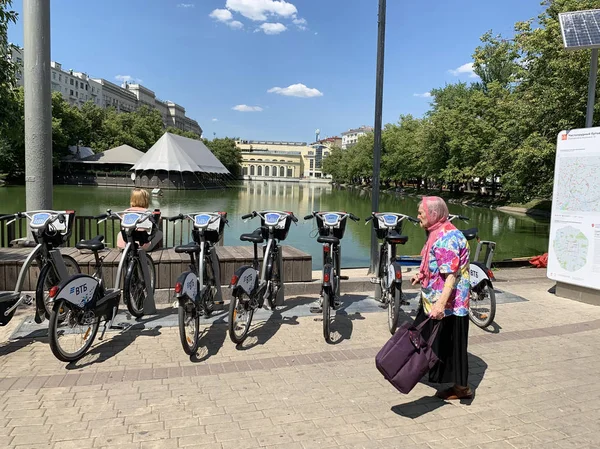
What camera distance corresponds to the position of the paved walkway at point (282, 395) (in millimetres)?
3053

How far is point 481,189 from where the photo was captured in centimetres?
4753

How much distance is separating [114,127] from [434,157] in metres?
48.6

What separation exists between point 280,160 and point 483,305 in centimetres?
15345

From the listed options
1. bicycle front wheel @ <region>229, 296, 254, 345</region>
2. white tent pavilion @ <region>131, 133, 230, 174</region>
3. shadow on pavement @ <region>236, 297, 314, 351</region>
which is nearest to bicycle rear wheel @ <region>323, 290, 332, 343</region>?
shadow on pavement @ <region>236, 297, 314, 351</region>

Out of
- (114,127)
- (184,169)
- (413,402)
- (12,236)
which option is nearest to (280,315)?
(413,402)

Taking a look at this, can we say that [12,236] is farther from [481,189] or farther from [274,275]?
[481,189]

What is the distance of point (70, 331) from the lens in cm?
423

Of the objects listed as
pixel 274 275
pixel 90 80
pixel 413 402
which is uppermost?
pixel 90 80

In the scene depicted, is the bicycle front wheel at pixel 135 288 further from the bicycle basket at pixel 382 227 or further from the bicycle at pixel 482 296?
the bicycle at pixel 482 296

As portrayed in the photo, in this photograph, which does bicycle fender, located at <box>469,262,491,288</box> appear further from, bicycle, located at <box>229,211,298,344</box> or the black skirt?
bicycle, located at <box>229,211,298,344</box>

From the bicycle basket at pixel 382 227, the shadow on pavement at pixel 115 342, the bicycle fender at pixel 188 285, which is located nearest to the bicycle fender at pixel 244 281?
the bicycle fender at pixel 188 285

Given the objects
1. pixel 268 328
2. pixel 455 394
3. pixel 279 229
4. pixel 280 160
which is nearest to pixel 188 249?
pixel 279 229

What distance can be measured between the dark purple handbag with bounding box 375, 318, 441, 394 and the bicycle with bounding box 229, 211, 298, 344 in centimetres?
167

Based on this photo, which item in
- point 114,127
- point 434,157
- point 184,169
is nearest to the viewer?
point 434,157
